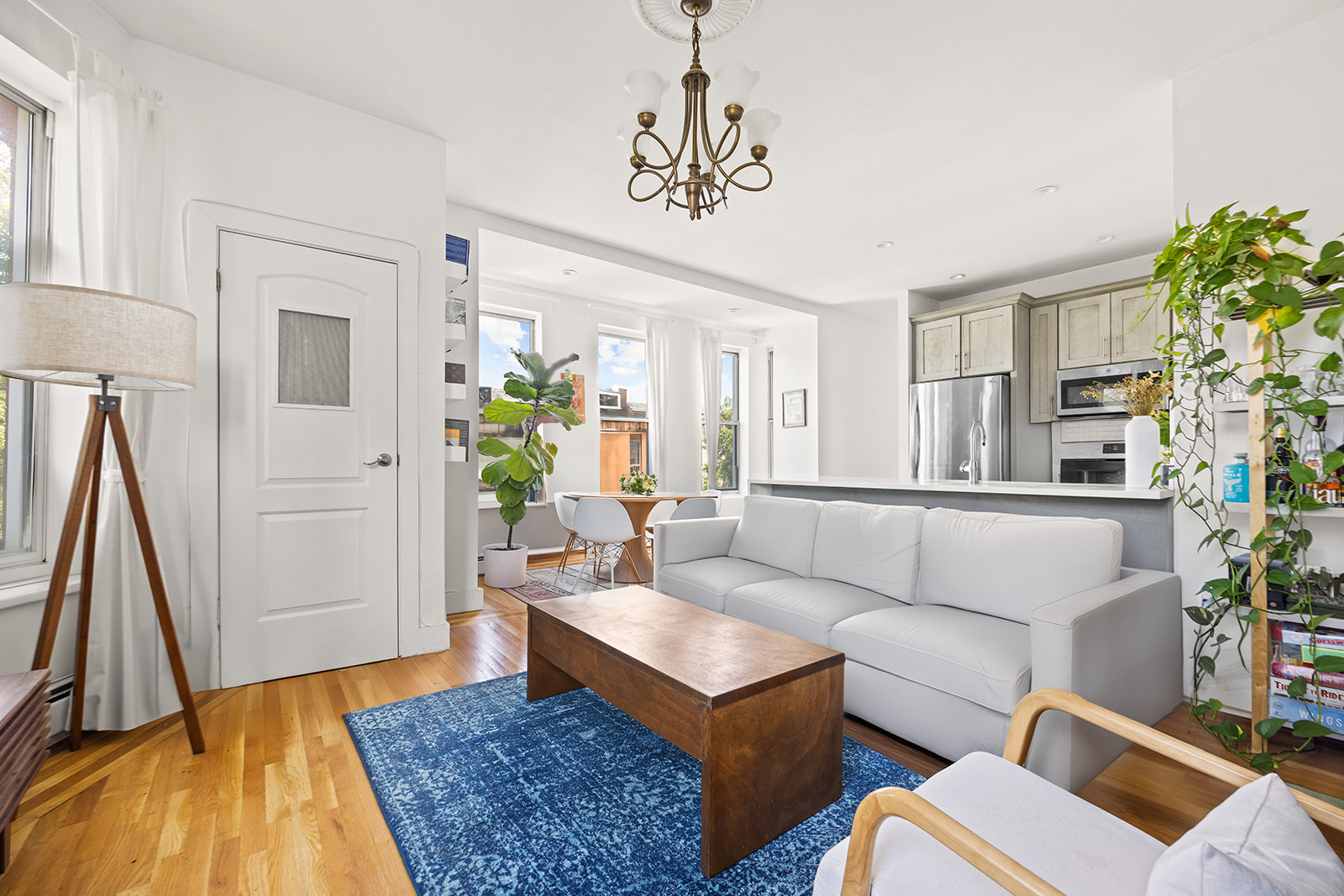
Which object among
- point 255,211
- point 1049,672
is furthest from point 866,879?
point 255,211

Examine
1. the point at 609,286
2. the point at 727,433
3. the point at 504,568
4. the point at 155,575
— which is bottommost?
the point at 504,568

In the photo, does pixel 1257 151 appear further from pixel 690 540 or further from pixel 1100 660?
pixel 690 540

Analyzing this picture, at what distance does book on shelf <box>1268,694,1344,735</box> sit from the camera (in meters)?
2.00

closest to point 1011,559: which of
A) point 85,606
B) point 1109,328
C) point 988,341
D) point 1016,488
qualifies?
point 1016,488

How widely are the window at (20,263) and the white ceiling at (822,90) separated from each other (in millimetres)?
526

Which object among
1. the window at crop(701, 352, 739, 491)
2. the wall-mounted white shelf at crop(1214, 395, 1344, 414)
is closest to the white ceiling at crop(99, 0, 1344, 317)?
the wall-mounted white shelf at crop(1214, 395, 1344, 414)

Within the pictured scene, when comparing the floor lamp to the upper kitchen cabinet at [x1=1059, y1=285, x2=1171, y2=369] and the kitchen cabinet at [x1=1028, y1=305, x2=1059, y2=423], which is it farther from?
the kitchen cabinet at [x1=1028, y1=305, x2=1059, y2=423]

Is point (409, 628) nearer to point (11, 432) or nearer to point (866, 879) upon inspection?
point (11, 432)

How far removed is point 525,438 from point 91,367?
2.90m

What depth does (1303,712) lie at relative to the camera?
206 centimetres

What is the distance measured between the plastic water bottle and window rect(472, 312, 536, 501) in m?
4.83

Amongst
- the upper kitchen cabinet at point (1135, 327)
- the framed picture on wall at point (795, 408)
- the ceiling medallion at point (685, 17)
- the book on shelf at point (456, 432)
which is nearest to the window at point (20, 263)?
the book on shelf at point (456, 432)

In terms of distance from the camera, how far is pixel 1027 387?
559 cm

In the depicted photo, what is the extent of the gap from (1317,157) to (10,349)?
4488mm
